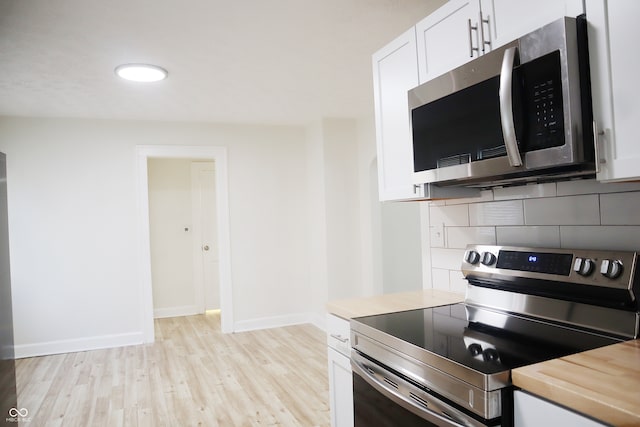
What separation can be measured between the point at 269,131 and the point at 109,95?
1.89 m

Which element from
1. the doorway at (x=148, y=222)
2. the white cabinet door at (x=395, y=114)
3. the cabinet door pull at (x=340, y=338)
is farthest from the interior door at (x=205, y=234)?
the cabinet door pull at (x=340, y=338)

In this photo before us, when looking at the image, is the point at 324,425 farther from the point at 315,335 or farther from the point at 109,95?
the point at 109,95

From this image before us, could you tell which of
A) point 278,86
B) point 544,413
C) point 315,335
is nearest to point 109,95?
point 278,86

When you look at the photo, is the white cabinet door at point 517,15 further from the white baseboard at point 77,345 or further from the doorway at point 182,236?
the doorway at point 182,236

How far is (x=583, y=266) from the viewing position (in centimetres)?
144

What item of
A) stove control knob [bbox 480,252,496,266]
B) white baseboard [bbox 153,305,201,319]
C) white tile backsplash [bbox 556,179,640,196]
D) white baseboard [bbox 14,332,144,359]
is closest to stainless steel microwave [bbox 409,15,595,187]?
white tile backsplash [bbox 556,179,640,196]

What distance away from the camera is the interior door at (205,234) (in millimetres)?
6047

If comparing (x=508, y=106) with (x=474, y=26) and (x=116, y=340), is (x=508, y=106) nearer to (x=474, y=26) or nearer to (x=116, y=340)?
(x=474, y=26)

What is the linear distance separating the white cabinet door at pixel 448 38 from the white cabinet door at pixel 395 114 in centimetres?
7

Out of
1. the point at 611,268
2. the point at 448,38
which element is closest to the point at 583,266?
the point at 611,268

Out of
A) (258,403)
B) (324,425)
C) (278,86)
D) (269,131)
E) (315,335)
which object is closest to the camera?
(324,425)

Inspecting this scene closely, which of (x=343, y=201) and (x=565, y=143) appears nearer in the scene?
(x=565, y=143)

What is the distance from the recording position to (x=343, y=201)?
16.0ft

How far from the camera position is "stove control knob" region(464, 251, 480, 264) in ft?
6.17
